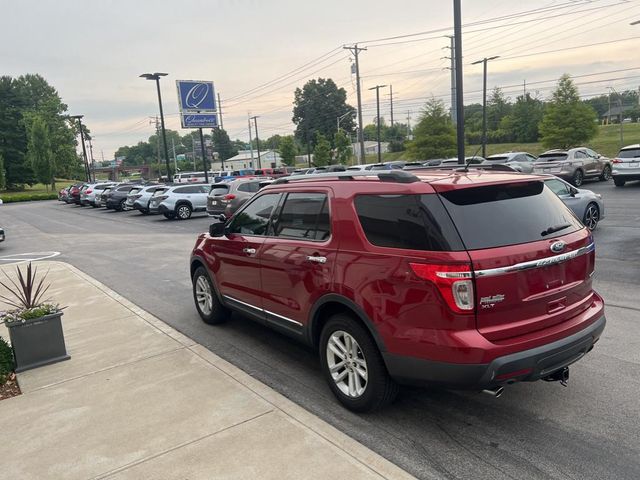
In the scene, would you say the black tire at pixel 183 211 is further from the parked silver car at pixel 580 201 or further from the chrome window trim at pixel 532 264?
the chrome window trim at pixel 532 264

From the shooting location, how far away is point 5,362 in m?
4.97

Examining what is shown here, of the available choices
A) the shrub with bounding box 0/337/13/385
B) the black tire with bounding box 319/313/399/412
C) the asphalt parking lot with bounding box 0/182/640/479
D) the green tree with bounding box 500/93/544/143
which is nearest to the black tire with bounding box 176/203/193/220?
the asphalt parking lot with bounding box 0/182/640/479

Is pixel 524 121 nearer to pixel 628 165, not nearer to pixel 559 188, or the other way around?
pixel 628 165

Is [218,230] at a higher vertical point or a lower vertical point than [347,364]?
higher

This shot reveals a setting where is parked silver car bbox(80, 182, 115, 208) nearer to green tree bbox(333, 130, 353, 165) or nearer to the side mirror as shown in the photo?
the side mirror

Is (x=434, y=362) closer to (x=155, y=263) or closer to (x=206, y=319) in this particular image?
(x=206, y=319)

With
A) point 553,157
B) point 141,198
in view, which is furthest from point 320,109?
point 553,157

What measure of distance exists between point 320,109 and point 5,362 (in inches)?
3976

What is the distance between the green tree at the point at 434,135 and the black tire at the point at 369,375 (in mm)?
35158

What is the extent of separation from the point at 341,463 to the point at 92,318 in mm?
4992

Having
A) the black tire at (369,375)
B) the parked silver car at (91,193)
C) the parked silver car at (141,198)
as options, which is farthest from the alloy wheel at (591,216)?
the parked silver car at (91,193)

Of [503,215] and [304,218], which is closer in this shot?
[503,215]

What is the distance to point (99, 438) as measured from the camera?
3686mm

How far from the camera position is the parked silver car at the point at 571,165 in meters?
21.4
